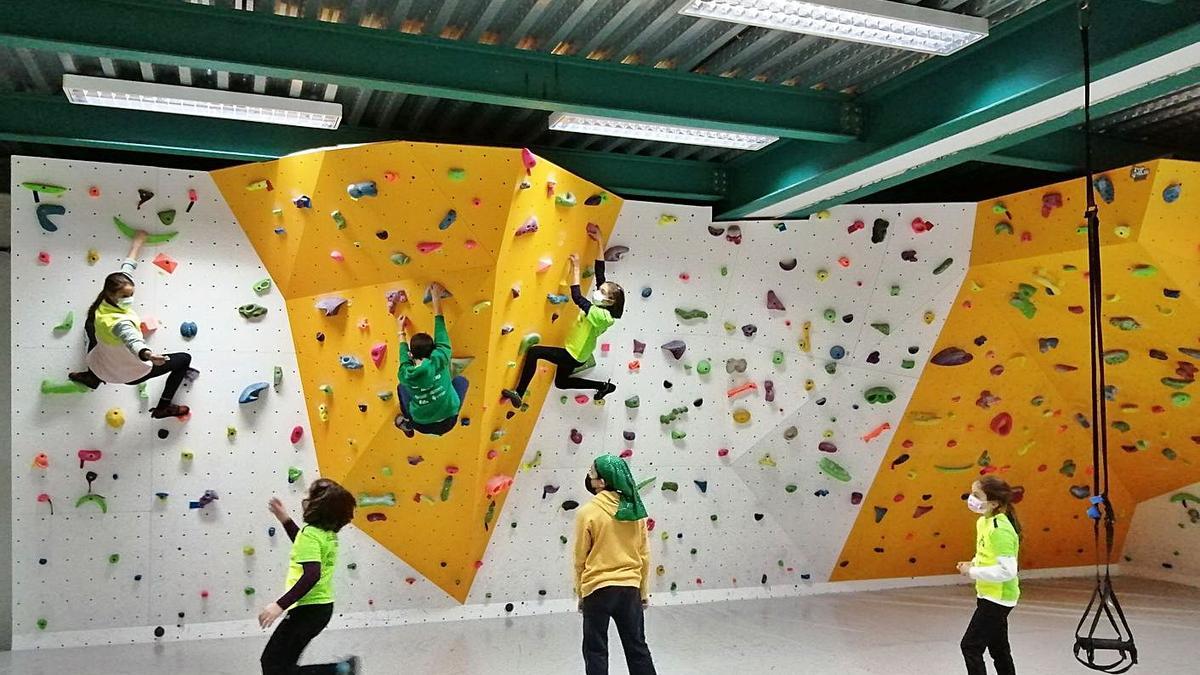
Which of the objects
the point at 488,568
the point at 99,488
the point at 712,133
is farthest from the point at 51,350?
the point at 712,133

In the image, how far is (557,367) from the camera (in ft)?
21.2

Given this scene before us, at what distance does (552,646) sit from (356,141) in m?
3.76

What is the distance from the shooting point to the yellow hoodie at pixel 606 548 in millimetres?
3850

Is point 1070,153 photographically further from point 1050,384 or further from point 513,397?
point 513,397

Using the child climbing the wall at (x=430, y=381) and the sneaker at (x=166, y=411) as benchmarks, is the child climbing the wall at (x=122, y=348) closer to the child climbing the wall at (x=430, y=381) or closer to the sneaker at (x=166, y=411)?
the sneaker at (x=166, y=411)

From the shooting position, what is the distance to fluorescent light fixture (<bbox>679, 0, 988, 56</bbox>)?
3.94 metres

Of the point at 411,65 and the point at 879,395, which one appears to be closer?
the point at 411,65

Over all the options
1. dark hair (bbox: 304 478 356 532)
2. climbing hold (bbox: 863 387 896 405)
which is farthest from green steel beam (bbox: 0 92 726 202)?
dark hair (bbox: 304 478 356 532)

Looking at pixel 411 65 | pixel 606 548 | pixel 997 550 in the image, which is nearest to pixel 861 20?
pixel 411 65

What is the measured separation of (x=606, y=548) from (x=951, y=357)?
15.3ft

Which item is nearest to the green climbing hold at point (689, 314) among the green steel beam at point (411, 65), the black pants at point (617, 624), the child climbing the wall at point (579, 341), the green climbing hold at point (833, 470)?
the child climbing the wall at point (579, 341)

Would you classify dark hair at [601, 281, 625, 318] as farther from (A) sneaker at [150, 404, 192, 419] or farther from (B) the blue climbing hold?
(A) sneaker at [150, 404, 192, 419]

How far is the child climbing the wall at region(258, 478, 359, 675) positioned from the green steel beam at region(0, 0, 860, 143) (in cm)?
217

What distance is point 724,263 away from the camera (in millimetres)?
7184
